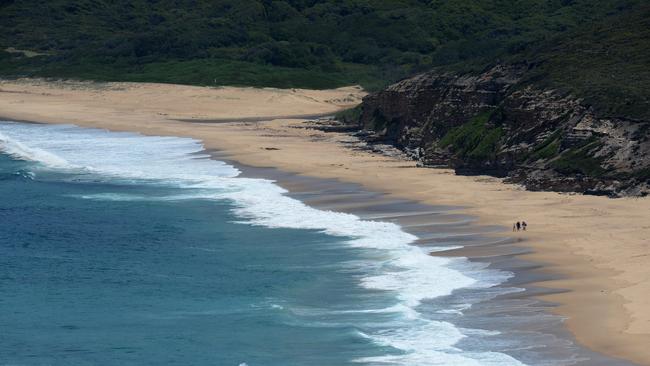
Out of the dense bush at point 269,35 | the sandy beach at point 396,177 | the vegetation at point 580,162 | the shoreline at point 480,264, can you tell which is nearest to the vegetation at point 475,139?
the sandy beach at point 396,177

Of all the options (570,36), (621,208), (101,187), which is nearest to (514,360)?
(621,208)

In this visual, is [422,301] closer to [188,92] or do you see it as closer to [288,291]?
[288,291]

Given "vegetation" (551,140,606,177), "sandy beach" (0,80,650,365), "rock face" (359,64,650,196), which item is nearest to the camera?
"sandy beach" (0,80,650,365)

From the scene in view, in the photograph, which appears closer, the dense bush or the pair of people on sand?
the pair of people on sand

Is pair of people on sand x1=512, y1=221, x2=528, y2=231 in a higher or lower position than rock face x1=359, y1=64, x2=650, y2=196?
lower

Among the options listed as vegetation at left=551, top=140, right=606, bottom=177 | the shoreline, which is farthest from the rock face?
the shoreline

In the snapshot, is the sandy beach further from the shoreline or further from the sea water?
the sea water

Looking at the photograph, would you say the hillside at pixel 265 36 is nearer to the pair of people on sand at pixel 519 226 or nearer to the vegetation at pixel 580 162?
the vegetation at pixel 580 162
